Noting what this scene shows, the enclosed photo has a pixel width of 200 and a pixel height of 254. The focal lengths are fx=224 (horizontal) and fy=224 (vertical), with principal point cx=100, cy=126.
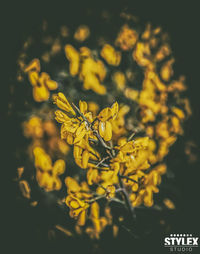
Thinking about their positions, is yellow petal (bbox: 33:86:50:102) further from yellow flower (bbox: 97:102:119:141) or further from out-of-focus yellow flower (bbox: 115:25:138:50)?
yellow flower (bbox: 97:102:119:141)

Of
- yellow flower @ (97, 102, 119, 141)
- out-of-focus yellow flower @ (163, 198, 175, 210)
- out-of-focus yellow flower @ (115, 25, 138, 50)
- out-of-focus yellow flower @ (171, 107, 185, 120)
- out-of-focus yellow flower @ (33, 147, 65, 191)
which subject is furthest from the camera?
out-of-focus yellow flower @ (115, 25, 138, 50)

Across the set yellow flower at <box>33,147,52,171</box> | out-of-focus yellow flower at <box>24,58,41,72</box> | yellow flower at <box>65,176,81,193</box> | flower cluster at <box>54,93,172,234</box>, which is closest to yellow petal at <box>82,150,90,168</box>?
flower cluster at <box>54,93,172,234</box>

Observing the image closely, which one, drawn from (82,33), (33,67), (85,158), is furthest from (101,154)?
(82,33)

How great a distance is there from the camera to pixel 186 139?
1.25 meters

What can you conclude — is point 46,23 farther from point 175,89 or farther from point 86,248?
point 86,248

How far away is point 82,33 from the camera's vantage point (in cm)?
161

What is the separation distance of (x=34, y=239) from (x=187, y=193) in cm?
81

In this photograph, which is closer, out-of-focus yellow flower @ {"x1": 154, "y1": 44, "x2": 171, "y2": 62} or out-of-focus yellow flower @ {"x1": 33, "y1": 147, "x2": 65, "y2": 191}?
out-of-focus yellow flower @ {"x1": 33, "y1": 147, "x2": 65, "y2": 191}

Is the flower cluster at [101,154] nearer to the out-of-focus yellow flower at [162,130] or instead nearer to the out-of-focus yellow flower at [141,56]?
the out-of-focus yellow flower at [162,130]

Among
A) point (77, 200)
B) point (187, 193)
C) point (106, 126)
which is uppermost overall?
point (106, 126)

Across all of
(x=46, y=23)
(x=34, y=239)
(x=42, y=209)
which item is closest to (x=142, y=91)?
(x=42, y=209)

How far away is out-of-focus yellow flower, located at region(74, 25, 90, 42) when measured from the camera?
1.56m

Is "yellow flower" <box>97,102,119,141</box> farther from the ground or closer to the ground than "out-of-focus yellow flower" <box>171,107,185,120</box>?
closer to the ground

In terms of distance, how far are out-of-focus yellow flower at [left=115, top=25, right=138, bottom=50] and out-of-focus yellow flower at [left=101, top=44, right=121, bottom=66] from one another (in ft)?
0.33
